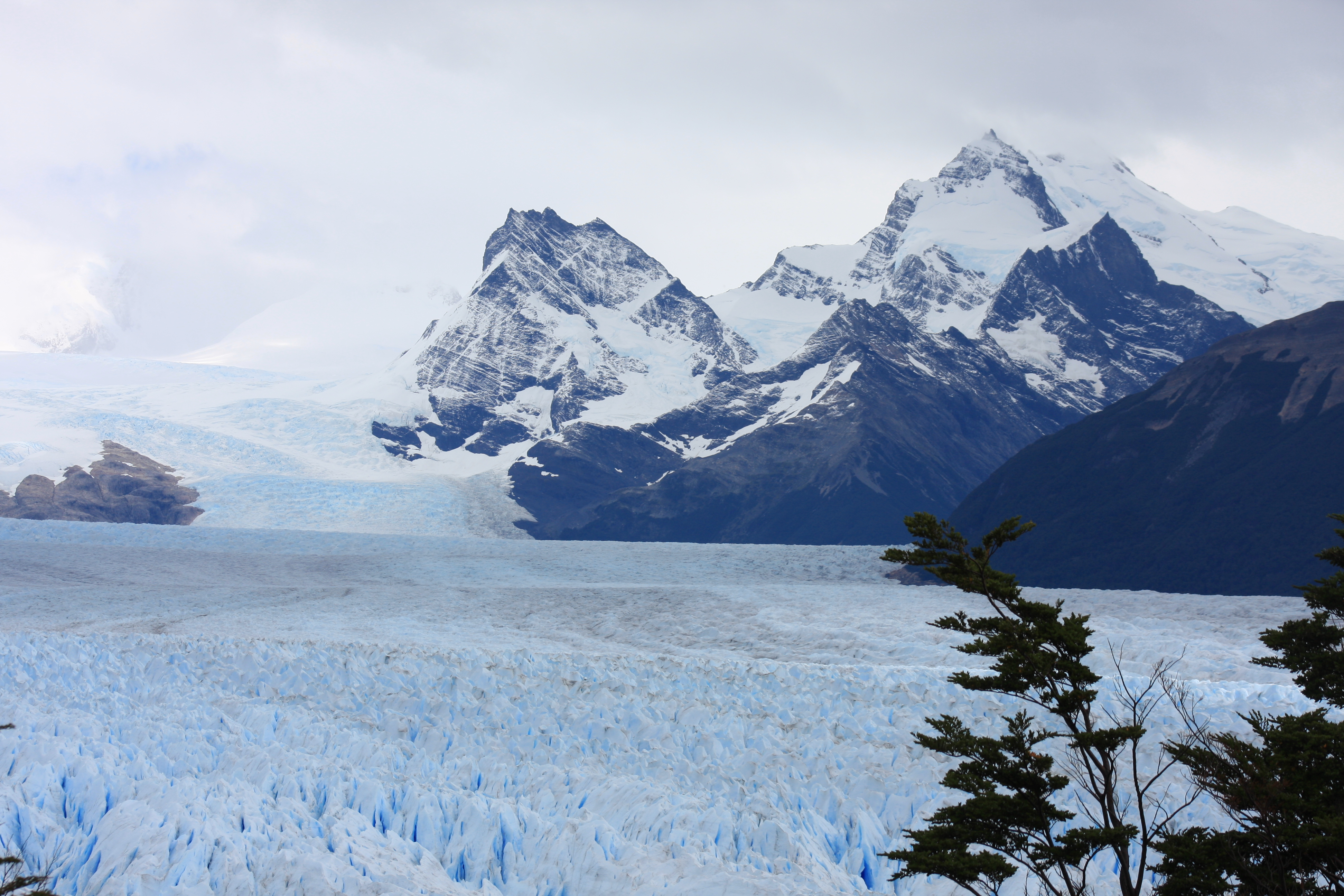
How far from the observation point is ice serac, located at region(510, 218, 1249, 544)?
126562mm

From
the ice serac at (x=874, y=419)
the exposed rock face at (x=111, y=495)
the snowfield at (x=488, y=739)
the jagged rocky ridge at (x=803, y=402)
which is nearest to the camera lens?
the snowfield at (x=488, y=739)

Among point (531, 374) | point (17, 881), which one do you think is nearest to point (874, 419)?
point (531, 374)

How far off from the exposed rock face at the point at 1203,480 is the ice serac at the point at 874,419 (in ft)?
89.6

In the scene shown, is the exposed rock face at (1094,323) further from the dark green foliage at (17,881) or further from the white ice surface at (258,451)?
the dark green foliage at (17,881)

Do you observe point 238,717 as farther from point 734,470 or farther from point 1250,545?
point 734,470

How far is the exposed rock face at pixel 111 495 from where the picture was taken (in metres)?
96.9

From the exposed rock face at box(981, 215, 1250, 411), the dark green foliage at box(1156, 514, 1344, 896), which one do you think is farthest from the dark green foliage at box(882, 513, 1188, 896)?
the exposed rock face at box(981, 215, 1250, 411)

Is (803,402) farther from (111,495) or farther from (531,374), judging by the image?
(111,495)

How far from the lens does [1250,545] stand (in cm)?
6681

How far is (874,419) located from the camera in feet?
458

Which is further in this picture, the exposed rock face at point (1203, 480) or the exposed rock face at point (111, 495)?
the exposed rock face at point (111, 495)

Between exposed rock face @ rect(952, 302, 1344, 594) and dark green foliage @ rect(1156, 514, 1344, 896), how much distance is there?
5419 centimetres

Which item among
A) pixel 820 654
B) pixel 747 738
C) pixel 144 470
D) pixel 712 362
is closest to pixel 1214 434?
pixel 820 654

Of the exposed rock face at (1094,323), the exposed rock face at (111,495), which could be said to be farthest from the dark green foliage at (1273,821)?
the exposed rock face at (1094,323)
